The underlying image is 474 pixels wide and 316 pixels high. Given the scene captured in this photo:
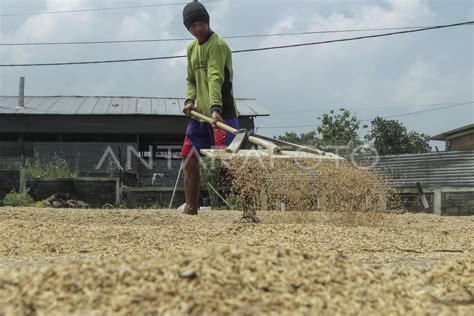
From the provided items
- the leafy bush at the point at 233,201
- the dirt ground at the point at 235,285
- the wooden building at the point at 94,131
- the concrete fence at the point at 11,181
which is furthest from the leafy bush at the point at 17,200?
the wooden building at the point at 94,131

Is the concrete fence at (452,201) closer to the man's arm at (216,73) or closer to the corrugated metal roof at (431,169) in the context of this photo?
the corrugated metal roof at (431,169)

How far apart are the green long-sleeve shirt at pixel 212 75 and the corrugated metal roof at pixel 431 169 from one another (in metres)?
7.87

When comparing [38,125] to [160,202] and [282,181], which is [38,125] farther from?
[282,181]

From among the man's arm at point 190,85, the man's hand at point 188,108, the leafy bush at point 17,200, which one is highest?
the man's arm at point 190,85

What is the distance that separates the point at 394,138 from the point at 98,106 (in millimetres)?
21160

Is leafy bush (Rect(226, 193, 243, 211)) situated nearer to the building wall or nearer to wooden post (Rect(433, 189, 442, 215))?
wooden post (Rect(433, 189, 442, 215))

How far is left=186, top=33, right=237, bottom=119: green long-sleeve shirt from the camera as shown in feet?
17.5

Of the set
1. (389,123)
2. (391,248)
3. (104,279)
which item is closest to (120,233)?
(391,248)

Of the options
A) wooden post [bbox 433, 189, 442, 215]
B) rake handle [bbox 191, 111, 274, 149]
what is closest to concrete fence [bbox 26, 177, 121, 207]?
wooden post [bbox 433, 189, 442, 215]

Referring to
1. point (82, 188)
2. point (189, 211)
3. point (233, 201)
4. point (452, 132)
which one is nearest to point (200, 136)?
point (189, 211)

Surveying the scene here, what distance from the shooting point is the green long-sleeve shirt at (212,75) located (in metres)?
5.34

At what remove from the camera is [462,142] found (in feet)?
81.3

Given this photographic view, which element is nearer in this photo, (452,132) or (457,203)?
(457,203)

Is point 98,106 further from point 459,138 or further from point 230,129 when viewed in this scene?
point 230,129
